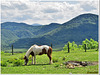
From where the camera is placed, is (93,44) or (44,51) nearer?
(44,51)

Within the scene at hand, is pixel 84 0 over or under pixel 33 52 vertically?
over

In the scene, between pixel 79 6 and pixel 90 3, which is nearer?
pixel 90 3

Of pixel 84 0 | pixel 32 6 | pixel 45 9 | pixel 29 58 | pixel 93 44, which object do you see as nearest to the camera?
pixel 84 0

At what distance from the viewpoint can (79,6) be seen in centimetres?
1310

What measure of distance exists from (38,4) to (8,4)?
293 centimetres

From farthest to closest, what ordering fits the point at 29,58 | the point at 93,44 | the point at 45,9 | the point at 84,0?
the point at 93,44 < the point at 29,58 < the point at 45,9 < the point at 84,0

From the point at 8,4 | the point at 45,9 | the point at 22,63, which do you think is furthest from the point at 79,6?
the point at 22,63

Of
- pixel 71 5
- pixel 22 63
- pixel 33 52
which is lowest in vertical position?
→ pixel 22 63

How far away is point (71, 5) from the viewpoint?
1194cm

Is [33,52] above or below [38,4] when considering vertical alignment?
below

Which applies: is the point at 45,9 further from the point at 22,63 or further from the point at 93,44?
the point at 93,44

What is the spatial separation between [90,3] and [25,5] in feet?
18.1

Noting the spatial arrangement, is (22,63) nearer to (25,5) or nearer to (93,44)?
(25,5)

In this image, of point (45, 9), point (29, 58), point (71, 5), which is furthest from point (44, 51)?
point (71, 5)
